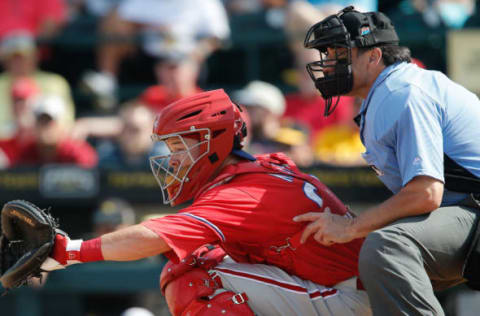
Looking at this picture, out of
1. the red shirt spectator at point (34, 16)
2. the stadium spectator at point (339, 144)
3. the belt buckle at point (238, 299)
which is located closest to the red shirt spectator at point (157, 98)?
the stadium spectator at point (339, 144)

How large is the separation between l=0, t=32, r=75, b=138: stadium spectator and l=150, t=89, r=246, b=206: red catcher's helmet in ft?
14.8

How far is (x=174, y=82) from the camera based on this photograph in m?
7.72

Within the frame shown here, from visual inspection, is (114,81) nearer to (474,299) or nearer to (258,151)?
(258,151)

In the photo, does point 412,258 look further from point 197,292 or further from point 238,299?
point 197,292

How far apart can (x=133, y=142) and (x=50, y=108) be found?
813mm

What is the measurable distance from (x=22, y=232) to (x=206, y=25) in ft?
15.4

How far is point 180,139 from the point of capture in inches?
152

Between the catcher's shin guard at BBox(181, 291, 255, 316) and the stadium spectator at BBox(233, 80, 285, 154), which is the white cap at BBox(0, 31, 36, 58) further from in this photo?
the catcher's shin guard at BBox(181, 291, 255, 316)

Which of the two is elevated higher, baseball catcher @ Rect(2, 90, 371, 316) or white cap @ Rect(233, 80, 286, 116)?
baseball catcher @ Rect(2, 90, 371, 316)

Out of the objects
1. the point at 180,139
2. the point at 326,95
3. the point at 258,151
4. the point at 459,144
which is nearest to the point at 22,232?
the point at 180,139

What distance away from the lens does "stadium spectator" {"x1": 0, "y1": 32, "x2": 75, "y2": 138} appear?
27.0 feet

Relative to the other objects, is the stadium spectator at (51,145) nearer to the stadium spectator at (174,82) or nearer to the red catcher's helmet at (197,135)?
the stadium spectator at (174,82)

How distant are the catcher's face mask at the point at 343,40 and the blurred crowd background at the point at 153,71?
2.57 m

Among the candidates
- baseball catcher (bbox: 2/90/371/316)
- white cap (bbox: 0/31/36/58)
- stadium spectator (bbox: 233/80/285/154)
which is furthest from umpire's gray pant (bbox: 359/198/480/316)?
white cap (bbox: 0/31/36/58)
